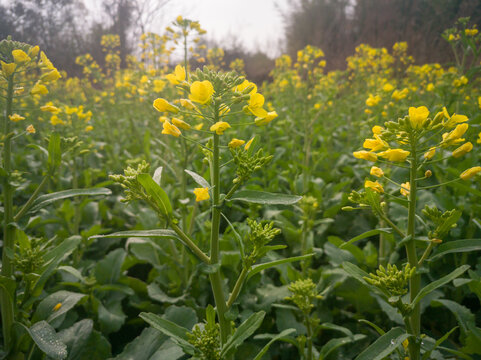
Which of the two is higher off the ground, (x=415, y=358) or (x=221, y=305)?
(x=221, y=305)

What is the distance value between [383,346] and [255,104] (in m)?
0.87

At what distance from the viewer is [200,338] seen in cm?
102

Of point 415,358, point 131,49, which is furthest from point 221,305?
point 131,49

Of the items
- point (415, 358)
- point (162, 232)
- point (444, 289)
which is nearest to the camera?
point (162, 232)

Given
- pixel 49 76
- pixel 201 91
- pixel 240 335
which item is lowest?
pixel 240 335

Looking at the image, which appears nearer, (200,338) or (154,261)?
(200,338)

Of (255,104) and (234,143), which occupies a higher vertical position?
(255,104)

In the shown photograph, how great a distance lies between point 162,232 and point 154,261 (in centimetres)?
131

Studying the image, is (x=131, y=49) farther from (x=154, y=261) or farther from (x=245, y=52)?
(x=154, y=261)

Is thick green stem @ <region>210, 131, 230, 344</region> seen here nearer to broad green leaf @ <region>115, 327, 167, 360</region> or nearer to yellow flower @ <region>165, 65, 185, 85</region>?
yellow flower @ <region>165, 65, 185, 85</region>

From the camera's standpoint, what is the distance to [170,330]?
1.06 m

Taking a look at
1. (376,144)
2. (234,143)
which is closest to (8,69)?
(234,143)

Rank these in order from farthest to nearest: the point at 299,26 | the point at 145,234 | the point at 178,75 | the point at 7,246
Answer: the point at 299,26, the point at 7,246, the point at 178,75, the point at 145,234

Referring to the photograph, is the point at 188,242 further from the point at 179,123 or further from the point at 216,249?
the point at 179,123
